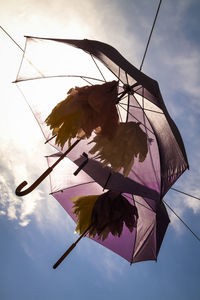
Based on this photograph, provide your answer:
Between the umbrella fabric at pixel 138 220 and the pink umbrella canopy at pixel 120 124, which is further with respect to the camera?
the umbrella fabric at pixel 138 220

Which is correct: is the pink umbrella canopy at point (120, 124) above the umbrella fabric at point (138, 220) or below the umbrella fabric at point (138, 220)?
above

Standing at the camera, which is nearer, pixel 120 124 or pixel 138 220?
pixel 120 124

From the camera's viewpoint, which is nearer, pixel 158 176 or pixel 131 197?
pixel 158 176

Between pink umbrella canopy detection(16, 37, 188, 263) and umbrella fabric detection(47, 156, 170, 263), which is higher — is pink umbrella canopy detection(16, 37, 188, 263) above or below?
above

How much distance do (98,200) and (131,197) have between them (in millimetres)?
881

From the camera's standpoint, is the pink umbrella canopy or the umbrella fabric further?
the umbrella fabric

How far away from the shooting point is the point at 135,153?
1.98 m

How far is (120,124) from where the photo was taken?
81.4 inches

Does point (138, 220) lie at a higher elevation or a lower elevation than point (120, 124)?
lower

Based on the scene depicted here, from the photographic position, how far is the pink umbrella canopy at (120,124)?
197 centimetres

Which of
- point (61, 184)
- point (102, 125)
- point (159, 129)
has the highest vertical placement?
point (159, 129)

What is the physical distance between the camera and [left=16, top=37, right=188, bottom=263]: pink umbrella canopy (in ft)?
6.45

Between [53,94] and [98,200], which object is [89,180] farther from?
[53,94]

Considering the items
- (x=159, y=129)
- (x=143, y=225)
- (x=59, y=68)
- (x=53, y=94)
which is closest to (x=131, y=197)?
(x=143, y=225)
